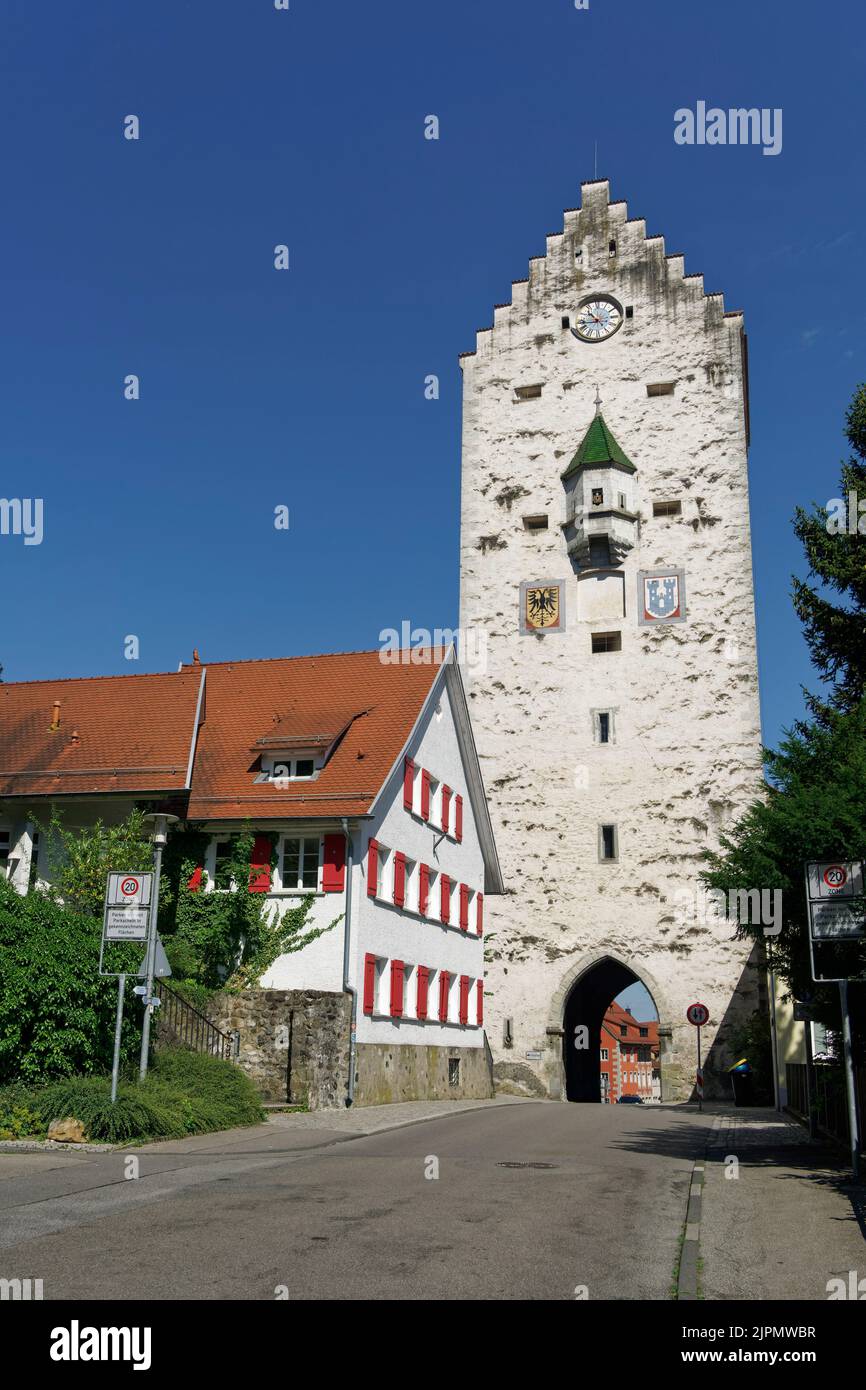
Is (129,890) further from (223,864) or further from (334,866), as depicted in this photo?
(223,864)

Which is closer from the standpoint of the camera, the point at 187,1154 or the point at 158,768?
the point at 187,1154

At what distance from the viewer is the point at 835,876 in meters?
12.2

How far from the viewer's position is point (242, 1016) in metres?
21.4

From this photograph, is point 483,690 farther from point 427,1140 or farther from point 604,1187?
point 604,1187

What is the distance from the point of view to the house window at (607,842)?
38.9 meters

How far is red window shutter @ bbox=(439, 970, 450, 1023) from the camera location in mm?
29656

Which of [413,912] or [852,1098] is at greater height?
[413,912]

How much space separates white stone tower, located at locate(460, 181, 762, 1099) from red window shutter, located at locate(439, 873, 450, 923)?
9186 millimetres

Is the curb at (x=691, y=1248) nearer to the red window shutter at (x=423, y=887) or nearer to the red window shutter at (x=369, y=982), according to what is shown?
the red window shutter at (x=369, y=982)

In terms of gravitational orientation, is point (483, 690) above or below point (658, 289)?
below

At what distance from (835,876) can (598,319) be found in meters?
35.7

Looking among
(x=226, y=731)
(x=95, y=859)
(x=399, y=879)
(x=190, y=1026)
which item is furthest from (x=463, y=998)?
(x=190, y=1026)

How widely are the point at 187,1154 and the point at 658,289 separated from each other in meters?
37.3
